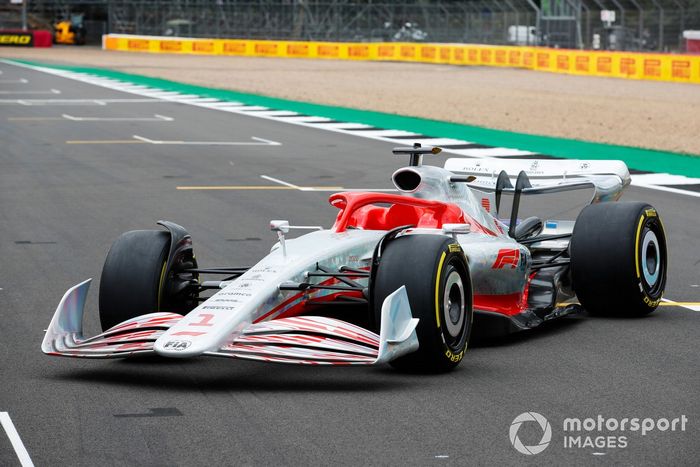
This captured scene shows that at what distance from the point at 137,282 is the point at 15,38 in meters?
77.4

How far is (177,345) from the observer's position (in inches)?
276

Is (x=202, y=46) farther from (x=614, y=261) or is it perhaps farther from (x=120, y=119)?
(x=614, y=261)

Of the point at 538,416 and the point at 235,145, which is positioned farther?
the point at 235,145

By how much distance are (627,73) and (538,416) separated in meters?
42.3

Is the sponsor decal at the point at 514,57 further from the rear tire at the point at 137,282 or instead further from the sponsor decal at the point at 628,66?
the rear tire at the point at 137,282

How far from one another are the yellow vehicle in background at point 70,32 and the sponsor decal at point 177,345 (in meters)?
83.8

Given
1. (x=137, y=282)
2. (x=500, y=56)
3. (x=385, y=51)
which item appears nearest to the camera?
(x=137, y=282)

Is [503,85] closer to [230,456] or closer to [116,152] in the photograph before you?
[116,152]

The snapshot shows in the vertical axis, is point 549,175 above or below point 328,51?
below

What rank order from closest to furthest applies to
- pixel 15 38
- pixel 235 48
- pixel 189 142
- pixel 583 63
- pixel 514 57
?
1. pixel 189 142
2. pixel 583 63
3. pixel 514 57
4. pixel 235 48
5. pixel 15 38

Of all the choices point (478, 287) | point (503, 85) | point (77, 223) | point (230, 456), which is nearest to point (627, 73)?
point (503, 85)

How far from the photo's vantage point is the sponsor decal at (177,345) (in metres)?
7.00

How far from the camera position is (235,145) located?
82.1 ft

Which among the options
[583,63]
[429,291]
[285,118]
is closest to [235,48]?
[583,63]
